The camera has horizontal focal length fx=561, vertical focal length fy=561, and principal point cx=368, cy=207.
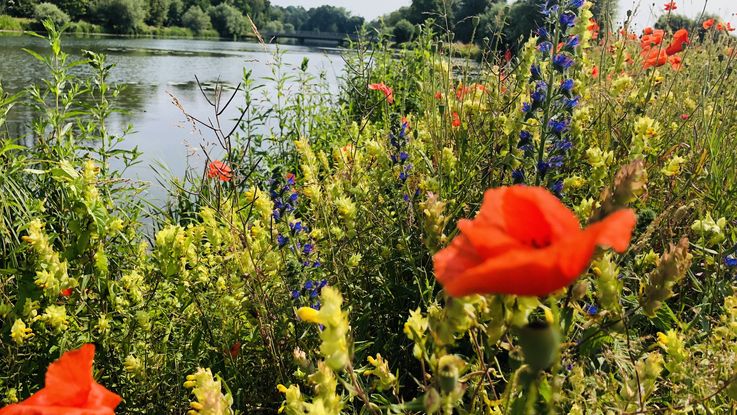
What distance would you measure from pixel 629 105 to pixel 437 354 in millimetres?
2041

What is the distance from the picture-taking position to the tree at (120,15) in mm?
36188

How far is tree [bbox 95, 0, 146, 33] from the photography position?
36.2m

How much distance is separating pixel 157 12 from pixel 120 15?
6.82 metres

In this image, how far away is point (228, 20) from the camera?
4666cm

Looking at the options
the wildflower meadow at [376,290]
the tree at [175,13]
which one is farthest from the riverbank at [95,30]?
the wildflower meadow at [376,290]

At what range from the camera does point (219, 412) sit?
0.73m

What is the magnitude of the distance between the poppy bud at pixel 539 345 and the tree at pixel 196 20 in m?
49.2

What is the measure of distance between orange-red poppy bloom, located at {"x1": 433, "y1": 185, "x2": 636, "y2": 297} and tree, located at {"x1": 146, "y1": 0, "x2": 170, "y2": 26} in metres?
47.0

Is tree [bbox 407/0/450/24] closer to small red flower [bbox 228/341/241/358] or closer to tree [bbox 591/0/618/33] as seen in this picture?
tree [bbox 591/0/618/33]

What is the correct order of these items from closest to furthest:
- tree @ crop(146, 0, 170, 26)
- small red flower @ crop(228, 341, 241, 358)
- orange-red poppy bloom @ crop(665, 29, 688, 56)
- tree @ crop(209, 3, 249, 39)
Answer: small red flower @ crop(228, 341, 241, 358) → orange-red poppy bloom @ crop(665, 29, 688, 56) → tree @ crop(146, 0, 170, 26) → tree @ crop(209, 3, 249, 39)

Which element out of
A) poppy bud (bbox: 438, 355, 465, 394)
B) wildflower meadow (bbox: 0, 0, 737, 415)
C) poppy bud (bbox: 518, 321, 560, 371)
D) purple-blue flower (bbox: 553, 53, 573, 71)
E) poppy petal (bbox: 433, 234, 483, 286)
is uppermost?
purple-blue flower (bbox: 553, 53, 573, 71)

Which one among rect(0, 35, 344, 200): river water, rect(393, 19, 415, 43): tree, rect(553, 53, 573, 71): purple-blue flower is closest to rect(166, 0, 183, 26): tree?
rect(0, 35, 344, 200): river water

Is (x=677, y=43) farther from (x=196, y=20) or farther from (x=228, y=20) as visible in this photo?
(x=228, y=20)

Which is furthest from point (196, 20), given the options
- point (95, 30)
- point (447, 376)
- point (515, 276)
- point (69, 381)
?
point (515, 276)
